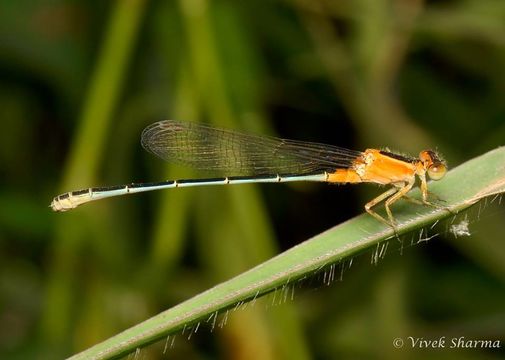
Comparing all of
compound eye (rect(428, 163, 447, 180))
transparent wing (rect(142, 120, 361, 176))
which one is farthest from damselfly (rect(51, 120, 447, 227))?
compound eye (rect(428, 163, 447, 180))

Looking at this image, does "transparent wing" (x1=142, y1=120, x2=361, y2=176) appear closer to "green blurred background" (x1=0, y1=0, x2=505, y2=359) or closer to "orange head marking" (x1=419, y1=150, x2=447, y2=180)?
"green blurred background" (x1=0, y1=0, x2=505, y2=359)

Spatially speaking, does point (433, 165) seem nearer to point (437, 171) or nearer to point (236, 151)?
point (437, 171)

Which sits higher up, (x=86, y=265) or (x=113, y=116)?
(x=113, y=116)

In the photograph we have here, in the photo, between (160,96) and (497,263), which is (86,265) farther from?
(497,263)

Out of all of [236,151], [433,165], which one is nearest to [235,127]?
[236,151]

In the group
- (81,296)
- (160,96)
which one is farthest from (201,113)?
(81,296)

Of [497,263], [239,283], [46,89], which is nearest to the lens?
[239,283]
